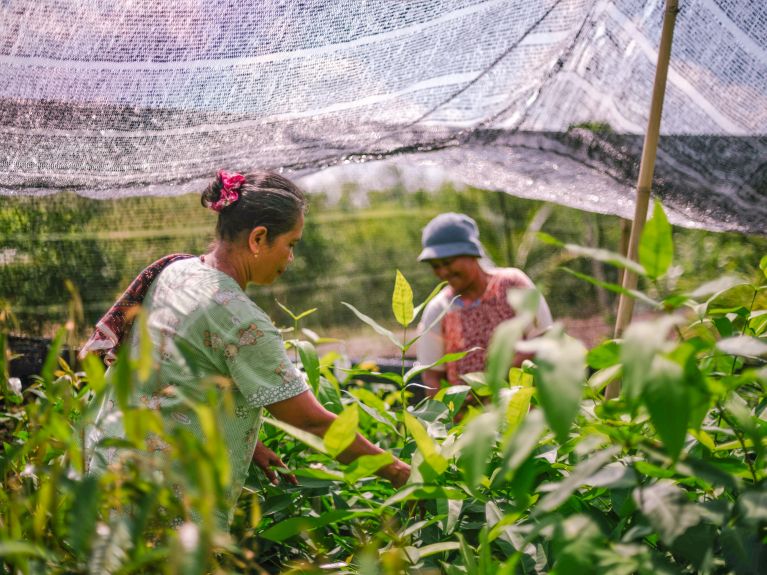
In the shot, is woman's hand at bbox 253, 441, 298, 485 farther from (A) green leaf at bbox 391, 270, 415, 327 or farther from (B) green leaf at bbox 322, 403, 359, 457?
(B) green leaf at bbox 322, 403, 359, 457

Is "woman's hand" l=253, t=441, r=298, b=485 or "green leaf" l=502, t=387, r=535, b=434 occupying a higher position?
"green leaf" l=502, t=387, r=535, b=434

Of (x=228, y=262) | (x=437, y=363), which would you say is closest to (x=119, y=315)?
(x=228, y=262)

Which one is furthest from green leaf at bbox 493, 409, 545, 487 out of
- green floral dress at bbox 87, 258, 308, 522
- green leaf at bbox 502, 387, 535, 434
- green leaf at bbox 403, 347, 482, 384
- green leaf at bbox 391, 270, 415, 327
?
green floral dress at bbox 87, 258, 308, 522

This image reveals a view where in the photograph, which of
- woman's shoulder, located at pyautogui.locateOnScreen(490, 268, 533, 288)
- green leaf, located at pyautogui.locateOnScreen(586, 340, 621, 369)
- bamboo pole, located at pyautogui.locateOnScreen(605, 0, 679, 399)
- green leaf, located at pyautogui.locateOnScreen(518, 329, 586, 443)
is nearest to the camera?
green leaf, located at pyautogui.locateOnScreen(518, 329, 586, 443)

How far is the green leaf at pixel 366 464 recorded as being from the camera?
31.6 inches

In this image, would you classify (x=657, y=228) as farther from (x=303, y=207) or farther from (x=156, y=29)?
(x=156, y=29)

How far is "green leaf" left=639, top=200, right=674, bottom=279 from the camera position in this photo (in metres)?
0.62

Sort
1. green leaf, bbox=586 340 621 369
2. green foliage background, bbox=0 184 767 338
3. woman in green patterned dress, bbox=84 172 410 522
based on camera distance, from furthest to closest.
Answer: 1. green foliage background, bbox=0 184 767 338
2. woman in green patterned dress, bbox=84 172 410 522
3. green leaf, bbox=586 340 621 369

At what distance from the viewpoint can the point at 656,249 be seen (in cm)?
62

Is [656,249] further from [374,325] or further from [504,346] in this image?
[374,325]

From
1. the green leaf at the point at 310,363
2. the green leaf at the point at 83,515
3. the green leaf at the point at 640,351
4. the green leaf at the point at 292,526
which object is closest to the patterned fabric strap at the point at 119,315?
the green leaf at the point at 310,363

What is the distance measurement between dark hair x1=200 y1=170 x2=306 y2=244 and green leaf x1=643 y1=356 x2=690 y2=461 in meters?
1.13

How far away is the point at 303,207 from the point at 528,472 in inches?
38.1

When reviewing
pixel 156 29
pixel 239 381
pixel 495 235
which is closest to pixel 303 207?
pixel 239 381
